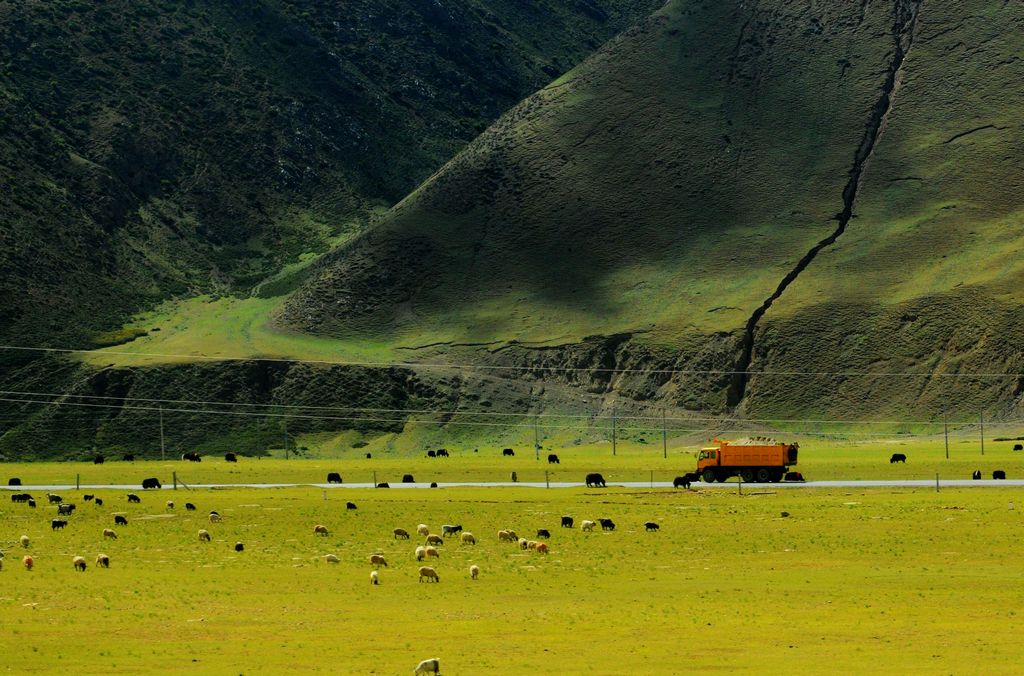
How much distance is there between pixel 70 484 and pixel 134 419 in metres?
55.9

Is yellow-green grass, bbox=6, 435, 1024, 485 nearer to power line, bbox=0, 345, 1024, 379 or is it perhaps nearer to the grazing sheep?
power line, bbox=0, 345, 1024, 379

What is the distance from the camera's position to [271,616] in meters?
47.8

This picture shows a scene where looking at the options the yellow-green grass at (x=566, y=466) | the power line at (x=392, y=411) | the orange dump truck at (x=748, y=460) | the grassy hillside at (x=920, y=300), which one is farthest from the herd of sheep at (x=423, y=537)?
the grassy hillside at (x=920, y=300)

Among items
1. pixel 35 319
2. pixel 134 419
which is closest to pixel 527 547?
pixel 134 419

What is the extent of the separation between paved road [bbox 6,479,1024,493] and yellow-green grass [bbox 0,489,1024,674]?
871cm

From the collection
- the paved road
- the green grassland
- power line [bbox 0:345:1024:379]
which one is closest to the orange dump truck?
the paved road

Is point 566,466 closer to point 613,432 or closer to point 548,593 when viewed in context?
point 613,432

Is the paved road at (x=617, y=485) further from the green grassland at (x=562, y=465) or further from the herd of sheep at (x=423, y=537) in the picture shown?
the herd of sheep at (x=423, y=537)

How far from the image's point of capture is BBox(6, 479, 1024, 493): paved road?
307ft

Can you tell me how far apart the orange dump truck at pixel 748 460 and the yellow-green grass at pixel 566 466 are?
4033 millimetres

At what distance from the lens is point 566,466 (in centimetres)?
12638

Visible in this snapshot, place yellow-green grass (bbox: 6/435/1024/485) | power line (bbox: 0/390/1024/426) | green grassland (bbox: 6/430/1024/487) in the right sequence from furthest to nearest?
power line (bbox: 0/390/1024/426), green grassland (bbox: 6/430/1024/487), yellow-green grass (bbox: 6/435/1024/485)

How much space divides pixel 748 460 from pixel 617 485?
874 cm

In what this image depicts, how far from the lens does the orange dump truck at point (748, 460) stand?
335 feet
